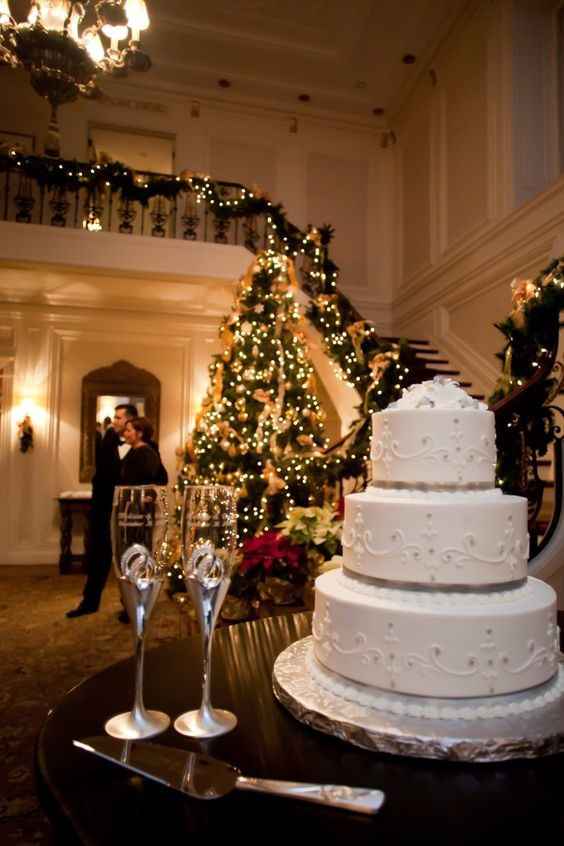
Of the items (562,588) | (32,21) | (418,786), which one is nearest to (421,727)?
(418,786)

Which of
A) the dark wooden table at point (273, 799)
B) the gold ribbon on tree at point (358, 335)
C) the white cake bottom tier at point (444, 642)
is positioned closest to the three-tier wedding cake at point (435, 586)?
the white cake bottom tier at point (444, 642)

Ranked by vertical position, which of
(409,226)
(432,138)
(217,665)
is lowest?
(217,665)

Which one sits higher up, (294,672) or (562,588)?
(294,672)

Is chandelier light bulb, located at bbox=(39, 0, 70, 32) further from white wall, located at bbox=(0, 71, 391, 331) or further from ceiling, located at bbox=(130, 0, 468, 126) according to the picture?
white wall, located at bbox=(0, 71, 391, 331)

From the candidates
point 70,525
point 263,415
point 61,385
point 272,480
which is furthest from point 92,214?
point 272,480

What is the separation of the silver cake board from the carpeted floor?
0.39 metres

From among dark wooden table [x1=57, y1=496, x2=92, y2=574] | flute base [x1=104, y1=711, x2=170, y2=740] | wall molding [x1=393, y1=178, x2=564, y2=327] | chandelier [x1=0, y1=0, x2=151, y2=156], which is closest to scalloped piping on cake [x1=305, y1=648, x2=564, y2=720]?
flute base [x1=104, y1=711, x2=170, y2=740]

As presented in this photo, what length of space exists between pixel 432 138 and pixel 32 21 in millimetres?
6034

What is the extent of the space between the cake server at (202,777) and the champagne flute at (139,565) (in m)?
0.05

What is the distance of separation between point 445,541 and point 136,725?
585 millimetres

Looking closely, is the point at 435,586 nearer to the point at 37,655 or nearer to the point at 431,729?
the point at 431,729

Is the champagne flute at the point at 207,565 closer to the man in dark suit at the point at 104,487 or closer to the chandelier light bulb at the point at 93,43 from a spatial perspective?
the man in dark suit at the point at 104,487

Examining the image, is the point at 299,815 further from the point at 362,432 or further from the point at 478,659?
the point at 362,432

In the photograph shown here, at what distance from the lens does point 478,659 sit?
2.82 feet
